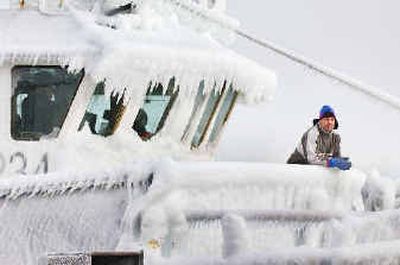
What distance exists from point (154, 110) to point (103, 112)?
0.39m

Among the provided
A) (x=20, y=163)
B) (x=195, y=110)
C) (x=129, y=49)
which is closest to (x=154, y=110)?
(x=195, y=110)

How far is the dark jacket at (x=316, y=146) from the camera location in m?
5.59

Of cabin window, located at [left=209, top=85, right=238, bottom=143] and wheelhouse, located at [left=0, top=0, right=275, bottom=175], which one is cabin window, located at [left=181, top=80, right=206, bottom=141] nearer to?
wheelhouse, located at [left=0, top=0, right=275, bottom=175]

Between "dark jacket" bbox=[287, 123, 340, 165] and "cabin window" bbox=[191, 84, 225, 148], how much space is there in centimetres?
89

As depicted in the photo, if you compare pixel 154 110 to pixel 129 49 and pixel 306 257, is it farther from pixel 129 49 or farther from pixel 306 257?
pixel 306 257

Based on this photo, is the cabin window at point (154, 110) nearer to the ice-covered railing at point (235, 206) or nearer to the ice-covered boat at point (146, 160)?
the ice-covered boat at point (146, 160)

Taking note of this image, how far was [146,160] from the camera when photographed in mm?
5719

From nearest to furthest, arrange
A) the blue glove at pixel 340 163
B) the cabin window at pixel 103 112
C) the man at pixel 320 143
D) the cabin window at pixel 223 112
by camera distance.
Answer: the blue glove at pixel 340 163 → the man at pixel 320 143 → the cabin window at pixel 103 112 → the cabin window at pixel 223 112

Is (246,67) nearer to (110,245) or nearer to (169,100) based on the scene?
(169,100)

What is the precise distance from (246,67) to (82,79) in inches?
49.8

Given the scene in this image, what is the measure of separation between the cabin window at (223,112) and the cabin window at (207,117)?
0.07 metres

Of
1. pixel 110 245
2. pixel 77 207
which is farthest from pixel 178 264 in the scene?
pixel 77 207

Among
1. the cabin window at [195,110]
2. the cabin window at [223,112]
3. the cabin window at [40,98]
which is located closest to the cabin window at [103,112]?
the cabin window at [40,98]

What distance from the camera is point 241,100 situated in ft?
21.1
